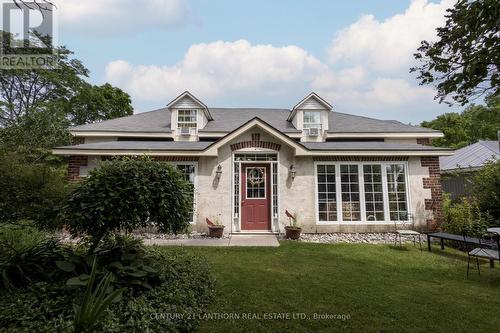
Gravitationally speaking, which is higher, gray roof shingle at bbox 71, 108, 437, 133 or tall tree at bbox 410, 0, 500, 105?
gray roof shingle at bbox 71, 108, 437, 133

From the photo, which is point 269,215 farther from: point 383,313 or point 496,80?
point 496,80

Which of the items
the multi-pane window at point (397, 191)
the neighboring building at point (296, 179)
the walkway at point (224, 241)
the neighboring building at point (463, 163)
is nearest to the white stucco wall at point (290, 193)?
the neighboring building at point (296, 179)

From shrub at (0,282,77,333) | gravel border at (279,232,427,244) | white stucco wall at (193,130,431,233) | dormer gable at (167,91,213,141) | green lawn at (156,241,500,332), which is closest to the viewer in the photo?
shrub at (0,282,77,333)

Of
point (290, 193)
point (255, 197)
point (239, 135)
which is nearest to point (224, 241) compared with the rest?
point (255, 197)

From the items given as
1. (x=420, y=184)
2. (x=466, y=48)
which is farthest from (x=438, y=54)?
(x=420, y=184)

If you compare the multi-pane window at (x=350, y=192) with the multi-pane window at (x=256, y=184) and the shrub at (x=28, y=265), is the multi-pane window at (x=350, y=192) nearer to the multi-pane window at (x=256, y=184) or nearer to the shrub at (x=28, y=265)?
the multi-pane window at (x=256, y=184)

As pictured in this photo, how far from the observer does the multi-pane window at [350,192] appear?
10055 mm

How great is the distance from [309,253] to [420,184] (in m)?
6.10

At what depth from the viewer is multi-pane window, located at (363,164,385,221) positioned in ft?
33.0

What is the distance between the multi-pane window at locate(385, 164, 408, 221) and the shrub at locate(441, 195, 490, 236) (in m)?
1.48

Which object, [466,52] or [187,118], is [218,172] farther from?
[466,52]

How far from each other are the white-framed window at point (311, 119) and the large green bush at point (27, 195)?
10989 mm

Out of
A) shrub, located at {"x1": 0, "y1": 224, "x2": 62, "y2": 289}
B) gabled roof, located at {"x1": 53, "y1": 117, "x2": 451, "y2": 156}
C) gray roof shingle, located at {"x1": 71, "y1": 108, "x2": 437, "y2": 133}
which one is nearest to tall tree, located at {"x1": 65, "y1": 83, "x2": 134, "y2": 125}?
gray roof shingle, located at {"x1": 71, "y1": 108, "x2": 437, "y2": 133}

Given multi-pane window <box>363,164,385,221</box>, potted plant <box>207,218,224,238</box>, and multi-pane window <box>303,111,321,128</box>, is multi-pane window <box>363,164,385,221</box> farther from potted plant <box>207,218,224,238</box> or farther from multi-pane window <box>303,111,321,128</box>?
potted plant <box>207,218,224,238</box>
